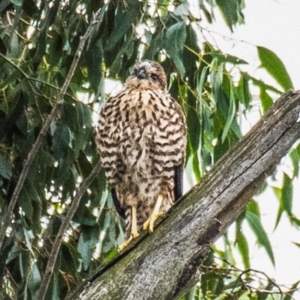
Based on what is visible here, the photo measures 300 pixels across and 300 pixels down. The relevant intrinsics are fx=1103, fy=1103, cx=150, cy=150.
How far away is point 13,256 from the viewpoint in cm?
397

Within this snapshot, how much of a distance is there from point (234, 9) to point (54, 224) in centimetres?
104

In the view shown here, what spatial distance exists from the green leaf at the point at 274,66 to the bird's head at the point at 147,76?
1.37ft

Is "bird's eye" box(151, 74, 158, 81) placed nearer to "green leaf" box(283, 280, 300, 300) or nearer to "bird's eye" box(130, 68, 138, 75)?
"bird's eye" box(130, 68, 138, 75)

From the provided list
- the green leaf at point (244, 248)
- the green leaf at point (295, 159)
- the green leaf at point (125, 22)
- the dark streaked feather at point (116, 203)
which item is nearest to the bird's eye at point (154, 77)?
the green leaf at point (125, 22)

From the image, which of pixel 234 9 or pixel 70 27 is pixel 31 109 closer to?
pixel 70 27

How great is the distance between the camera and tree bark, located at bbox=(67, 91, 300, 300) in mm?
2936

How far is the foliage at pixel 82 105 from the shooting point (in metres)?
3.78

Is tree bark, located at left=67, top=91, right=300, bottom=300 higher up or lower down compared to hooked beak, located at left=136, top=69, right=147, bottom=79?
lower down

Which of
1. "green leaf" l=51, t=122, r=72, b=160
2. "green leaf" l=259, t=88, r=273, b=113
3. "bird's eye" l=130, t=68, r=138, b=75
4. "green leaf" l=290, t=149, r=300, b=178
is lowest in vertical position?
"green leaf" l=290, t=149, r=300, b=178

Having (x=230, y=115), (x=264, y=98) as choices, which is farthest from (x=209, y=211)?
(x=264, y=98)

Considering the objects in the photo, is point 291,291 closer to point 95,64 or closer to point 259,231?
point 259,231

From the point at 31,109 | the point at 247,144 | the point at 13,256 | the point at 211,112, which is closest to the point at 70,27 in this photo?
the point at 31,109

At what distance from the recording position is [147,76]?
3.96m

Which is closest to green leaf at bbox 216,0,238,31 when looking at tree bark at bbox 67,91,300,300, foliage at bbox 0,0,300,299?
foliage at bbox 0,0,300,299
